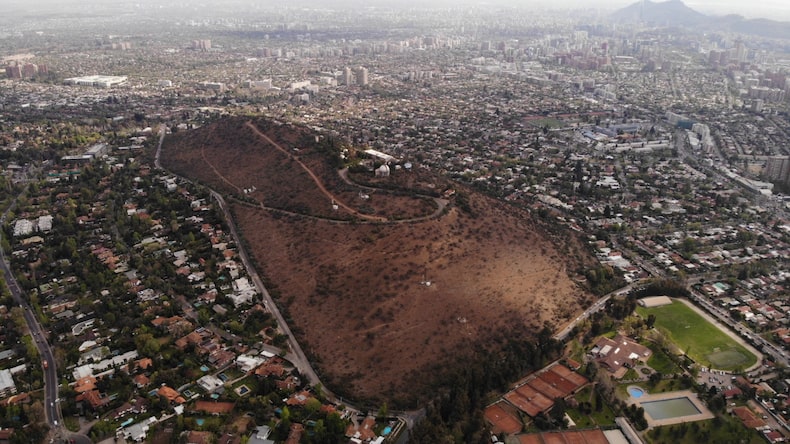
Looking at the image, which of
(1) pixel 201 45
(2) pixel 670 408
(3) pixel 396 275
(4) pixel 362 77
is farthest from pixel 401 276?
(1) pixel 201 45

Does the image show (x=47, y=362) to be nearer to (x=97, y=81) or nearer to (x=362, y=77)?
(x=362, y=77)

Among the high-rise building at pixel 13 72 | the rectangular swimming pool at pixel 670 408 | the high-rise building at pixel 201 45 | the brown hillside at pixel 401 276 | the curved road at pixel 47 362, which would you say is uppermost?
the high-rise building at pixel 201 45

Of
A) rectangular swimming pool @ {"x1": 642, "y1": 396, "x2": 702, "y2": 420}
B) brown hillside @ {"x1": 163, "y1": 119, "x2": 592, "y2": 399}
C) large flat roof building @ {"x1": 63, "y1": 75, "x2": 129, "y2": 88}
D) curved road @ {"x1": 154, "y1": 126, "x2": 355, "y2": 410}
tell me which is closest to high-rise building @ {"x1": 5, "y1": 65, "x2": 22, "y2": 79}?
large flat roof building @ {"x1": 63, "y1": 75, "x2": 129, "y2": 88}

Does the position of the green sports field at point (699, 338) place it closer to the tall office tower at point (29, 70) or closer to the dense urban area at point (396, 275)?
the dense urban area at point (396, 275)

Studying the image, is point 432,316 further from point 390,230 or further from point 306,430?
point 306,430

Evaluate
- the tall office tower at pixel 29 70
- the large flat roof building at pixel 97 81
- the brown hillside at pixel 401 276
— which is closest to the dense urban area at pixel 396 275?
the brown hillside at pixel 401 276

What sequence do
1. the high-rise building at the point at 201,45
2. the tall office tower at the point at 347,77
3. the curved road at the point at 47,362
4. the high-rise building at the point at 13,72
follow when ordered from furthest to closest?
1. the high-rise building at the point at 201,45
2. the tall office tower at the point at 347,77
3. the high-rise building at the point at 13,72
4. the curved road at the point at 47,362

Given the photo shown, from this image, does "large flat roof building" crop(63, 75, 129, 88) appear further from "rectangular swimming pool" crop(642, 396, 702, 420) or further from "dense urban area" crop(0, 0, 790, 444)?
"rectangular swimming pool" crop(642, 396, 702, 420)
